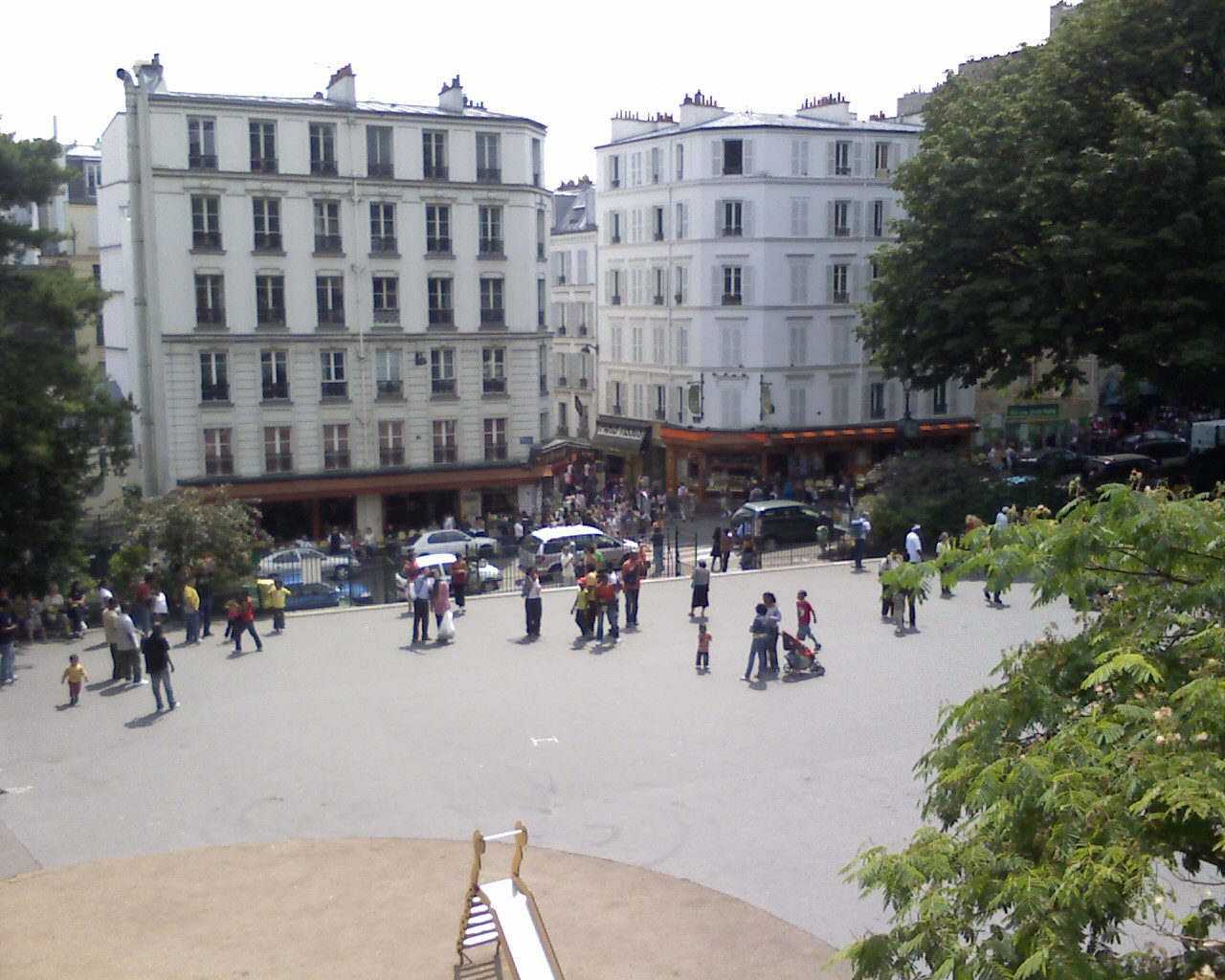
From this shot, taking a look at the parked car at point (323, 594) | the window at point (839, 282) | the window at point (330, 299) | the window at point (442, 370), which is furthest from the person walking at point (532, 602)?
the window at point (839, 282)

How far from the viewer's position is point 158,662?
1716 centimetres

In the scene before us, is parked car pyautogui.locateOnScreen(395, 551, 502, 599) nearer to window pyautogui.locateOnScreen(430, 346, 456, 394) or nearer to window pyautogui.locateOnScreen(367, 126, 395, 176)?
window pyautogui.locateOnScreen(430, 346, 456, 394)

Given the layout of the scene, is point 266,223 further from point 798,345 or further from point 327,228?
point 798,345

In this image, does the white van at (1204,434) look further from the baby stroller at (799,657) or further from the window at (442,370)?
the baby stroller at (799,657)

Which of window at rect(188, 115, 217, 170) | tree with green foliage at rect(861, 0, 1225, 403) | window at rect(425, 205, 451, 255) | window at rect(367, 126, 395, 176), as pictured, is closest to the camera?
tree with green foliage at rect(861, 0, 1225, 403)

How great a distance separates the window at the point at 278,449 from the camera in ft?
131

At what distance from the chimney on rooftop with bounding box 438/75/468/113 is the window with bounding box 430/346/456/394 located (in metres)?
8.32

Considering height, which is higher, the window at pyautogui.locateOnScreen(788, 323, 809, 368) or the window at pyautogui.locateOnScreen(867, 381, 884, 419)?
the window at pyautogui.locateOnScreen(788, 323, 809, 368)

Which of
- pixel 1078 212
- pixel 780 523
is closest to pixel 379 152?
pixel 780 523

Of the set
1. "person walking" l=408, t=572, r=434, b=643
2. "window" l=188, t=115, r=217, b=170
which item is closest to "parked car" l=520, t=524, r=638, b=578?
"person walking" l=408, t=572, r=434, b=643

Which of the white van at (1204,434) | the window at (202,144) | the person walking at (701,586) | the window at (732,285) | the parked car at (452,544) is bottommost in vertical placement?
the parked car at (452,544)

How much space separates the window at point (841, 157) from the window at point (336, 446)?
2107 cm

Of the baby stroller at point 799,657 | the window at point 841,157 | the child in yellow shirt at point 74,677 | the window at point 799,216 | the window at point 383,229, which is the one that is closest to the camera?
the child in yellow shirt at point 74,677

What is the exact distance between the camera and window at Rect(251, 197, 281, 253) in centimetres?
3944
